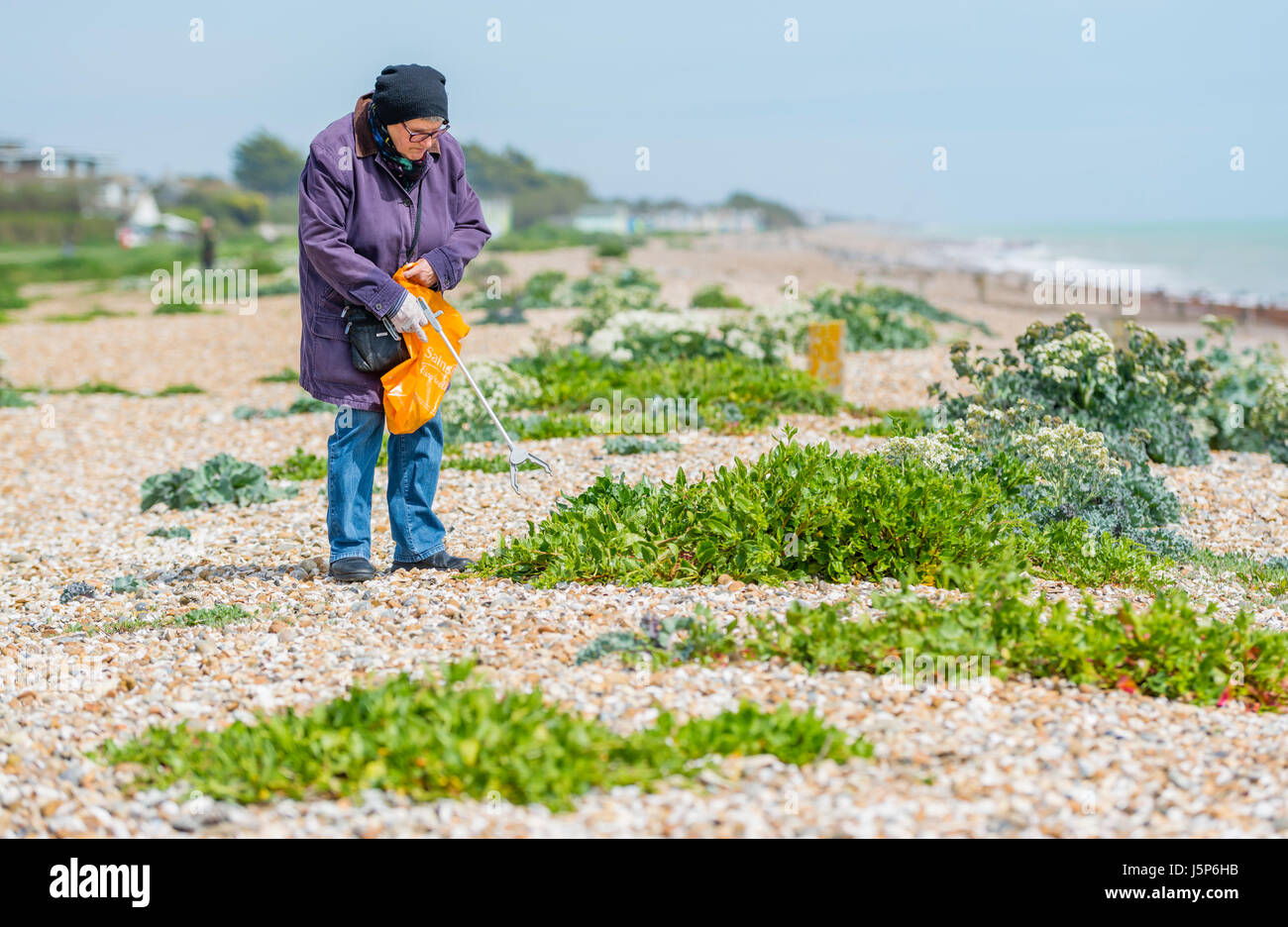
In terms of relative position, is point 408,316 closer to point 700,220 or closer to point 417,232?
point 417,232

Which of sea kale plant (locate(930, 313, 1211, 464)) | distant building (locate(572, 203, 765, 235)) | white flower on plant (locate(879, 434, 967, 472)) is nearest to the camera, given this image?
white flower on plant (locate(879, 434, 967, 472))

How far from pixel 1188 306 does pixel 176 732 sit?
28.0 metres

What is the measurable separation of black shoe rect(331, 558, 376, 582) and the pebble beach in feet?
0.28

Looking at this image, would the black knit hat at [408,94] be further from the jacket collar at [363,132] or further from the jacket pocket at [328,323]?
→ the jacket pocket at [328,323]

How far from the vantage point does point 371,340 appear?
213 inches

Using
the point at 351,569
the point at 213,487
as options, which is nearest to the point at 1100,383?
the point at 351,569

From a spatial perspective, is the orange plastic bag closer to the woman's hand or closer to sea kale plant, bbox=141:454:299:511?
the woman's hand

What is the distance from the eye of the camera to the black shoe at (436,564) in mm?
5727

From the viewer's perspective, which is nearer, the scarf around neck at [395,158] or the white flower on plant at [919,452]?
the scarf around neck at [395,158]

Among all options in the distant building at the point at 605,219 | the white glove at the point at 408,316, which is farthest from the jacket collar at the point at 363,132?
the distant building at the point at 605,219

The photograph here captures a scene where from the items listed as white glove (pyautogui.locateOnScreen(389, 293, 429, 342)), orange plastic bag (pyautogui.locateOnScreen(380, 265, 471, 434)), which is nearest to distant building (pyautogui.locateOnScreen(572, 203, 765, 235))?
orange plastic bag (pyautogui.locateOnScreen(380, 265, 471, 434))

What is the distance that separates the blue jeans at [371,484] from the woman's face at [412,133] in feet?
3.85

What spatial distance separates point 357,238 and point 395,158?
39cm

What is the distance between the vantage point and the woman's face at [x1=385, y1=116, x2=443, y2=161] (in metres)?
5.18
